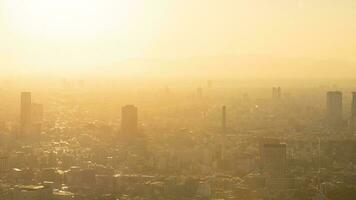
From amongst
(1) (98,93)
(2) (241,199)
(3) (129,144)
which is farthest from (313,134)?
(1) (98,93)

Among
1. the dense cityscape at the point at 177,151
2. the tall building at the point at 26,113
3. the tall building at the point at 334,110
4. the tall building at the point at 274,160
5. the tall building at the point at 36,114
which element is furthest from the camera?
the tall building at the point at 334,110

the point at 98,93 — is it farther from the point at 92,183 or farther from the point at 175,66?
the point at 175,66

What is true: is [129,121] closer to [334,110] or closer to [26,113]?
[26,113]

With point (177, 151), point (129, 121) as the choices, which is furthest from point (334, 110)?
point (177, 151)

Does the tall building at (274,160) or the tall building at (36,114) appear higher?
the tall building at (36,114)

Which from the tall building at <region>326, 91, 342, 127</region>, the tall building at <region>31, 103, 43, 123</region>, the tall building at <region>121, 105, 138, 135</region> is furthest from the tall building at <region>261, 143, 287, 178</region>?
the tall building at <region>31, 103, 43, 123</region>

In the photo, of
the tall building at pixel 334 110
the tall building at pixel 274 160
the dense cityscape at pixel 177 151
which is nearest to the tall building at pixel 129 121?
the dense cityscape at pixel 177 151

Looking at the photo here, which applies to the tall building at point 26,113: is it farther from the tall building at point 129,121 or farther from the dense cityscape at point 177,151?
the tall building at point 129,121
